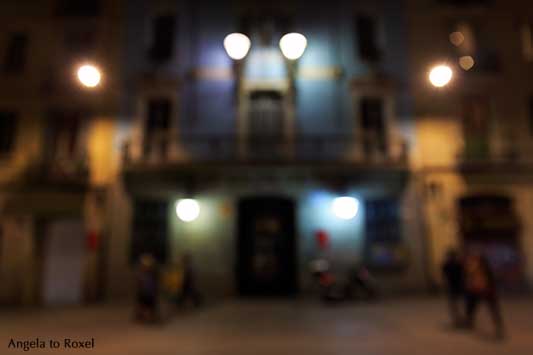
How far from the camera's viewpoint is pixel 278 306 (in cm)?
1205

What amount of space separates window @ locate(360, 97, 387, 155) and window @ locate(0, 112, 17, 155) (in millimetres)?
14327

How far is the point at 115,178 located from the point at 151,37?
638cm

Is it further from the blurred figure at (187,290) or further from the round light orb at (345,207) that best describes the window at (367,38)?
the blurred figure at (187,290)

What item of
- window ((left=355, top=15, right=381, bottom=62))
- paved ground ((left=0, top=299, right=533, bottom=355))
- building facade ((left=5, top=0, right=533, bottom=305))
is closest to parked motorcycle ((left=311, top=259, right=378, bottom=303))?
building facade ((left=5, top=0, right=533, bottom=305))

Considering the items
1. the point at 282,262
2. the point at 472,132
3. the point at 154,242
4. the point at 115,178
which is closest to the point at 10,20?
the point at 115,178

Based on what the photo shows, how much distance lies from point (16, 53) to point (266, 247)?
13585mm

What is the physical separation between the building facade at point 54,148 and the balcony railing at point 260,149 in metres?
1.65

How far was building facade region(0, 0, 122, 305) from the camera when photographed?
1421cm

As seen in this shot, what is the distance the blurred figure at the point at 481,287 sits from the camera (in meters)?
7.84

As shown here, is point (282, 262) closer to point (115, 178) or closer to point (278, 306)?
point (278, 306)

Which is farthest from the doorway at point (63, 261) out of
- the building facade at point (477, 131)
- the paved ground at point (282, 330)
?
the building facade at point (477, 131)

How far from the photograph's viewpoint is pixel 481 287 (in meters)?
7.98

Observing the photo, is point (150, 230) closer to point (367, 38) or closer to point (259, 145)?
point (259, 145)

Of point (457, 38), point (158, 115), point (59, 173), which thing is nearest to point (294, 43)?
point (158, 115)
